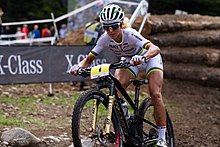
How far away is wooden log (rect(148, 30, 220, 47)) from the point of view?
14211 millimetres

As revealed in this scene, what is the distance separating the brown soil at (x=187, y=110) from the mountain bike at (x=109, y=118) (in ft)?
3.94

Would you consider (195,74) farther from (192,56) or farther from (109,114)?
(109,114)

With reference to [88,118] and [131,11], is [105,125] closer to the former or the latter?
[88,118]

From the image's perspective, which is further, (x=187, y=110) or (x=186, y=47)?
(x=186, y=47)

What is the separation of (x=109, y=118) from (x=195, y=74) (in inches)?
330

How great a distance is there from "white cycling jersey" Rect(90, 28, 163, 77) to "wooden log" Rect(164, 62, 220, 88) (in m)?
7.07

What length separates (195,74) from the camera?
13.4 metres

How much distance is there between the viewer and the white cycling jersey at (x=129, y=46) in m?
6.16

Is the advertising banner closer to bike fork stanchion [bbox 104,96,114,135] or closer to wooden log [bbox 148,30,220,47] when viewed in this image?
wooden log [bbox 148,30,220,47]

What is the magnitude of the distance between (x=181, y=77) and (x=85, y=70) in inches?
316

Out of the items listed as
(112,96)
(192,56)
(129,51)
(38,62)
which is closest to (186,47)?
(192,56)

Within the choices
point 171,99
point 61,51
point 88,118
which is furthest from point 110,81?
point 171,99

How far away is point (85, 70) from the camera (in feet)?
18.9

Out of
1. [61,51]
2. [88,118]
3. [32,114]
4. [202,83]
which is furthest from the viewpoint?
[202,83]
